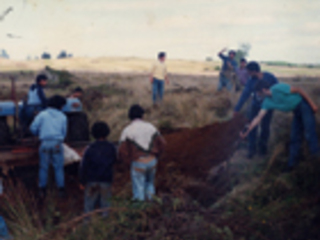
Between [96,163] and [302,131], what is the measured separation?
3203 mm

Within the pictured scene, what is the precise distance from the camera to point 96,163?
408 cm

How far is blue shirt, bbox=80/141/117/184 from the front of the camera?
4086 millimetres

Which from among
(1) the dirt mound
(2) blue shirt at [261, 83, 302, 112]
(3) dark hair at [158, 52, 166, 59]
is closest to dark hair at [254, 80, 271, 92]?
(2) blue shirt at [261, 83, 302, 112]

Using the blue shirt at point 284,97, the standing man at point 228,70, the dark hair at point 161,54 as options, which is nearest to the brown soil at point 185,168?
the blue shirt at point 284,97

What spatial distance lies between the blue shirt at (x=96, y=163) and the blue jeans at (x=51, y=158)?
3.64 ft

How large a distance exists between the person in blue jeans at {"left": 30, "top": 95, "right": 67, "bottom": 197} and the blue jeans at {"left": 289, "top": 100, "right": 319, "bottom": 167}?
134 inches

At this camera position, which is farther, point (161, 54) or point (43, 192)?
point (161, 54)

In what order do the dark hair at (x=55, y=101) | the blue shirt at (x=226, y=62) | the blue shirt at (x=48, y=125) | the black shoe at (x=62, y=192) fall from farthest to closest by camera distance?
the blue shirt at (x=226, y=62)
the black shoe at (x=62, y=192)
the dark hair at (x=55, y=101)
the blue shirt at (x=48, y=125)

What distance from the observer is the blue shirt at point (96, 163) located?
409 centimetres

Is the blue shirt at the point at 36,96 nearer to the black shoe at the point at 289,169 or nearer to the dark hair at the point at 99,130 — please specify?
the dark hair at the point at 99,130

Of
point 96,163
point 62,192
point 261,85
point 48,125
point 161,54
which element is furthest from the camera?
point 161,54

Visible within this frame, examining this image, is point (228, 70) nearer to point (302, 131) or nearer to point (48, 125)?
point (302, 131)

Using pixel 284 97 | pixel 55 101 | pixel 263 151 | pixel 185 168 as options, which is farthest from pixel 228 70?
pixel 55 101

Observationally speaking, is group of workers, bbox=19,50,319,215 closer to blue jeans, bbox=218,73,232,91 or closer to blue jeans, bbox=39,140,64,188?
blue jeans, bbox=39,140,64,188
